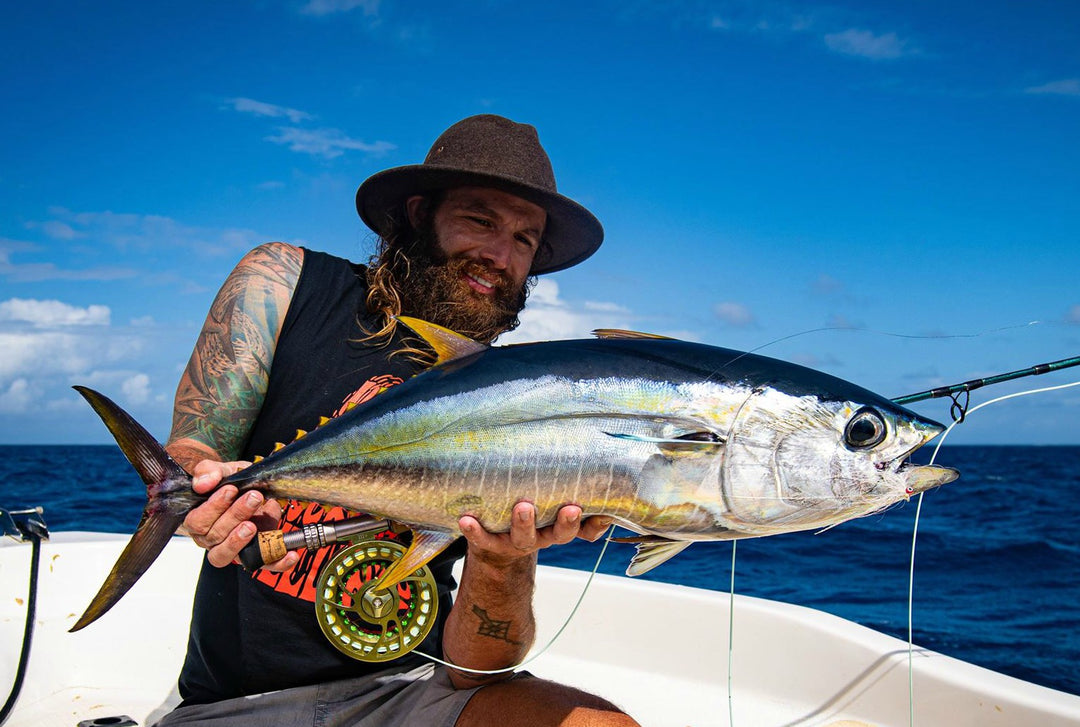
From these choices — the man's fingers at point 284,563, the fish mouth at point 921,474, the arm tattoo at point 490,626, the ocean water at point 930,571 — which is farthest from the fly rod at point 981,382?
the man's fingers at point 284,563

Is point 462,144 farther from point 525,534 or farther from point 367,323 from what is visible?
point 525,534

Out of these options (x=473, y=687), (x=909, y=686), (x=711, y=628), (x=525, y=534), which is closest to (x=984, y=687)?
(x=909, y=686)

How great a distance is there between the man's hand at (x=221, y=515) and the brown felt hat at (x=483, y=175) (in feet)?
4.55

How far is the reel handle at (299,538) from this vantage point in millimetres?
2059

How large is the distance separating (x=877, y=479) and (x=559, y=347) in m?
0.81

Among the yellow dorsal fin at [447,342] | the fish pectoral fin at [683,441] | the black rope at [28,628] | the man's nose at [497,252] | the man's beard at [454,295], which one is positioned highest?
the man's nose at [497,252]

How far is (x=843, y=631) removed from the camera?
3.48m

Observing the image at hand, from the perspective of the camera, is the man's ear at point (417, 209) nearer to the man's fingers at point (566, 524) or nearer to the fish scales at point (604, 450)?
the fish scales at point (604, 450)

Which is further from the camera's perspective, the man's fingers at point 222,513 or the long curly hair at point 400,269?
the long curly hair at point 400,269

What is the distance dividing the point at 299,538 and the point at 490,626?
661 millimetres

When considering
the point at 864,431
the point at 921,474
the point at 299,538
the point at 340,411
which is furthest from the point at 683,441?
the point at 340,411

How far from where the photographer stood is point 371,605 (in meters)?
2.34

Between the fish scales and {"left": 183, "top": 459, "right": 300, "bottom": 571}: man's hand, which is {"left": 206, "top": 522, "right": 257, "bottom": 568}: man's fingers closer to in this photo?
{"left": 183, "top": 459, "right": 300, "bottom": 571}: man's hand

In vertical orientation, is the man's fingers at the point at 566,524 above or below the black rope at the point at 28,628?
above
